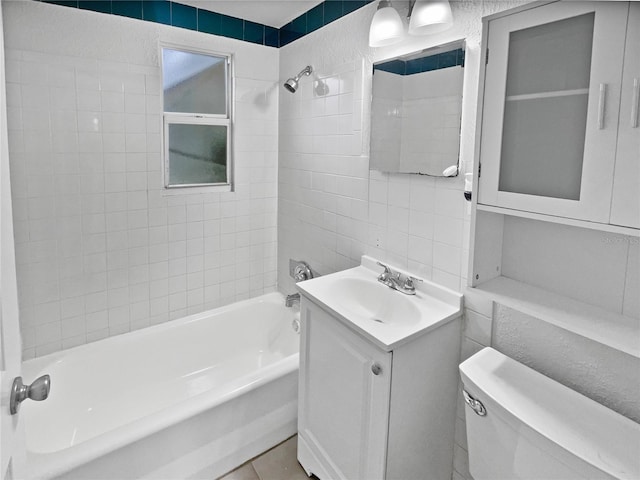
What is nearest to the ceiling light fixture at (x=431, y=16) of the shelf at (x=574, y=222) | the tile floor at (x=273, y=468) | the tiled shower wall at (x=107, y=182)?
the shelf at (x=574, y=222)

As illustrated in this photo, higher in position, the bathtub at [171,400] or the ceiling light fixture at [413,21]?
the ceiling light fixture at [413,21]

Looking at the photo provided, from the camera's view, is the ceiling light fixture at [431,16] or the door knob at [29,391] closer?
the door knob at [29,391]

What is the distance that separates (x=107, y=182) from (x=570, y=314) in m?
2.29

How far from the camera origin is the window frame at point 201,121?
2413mm

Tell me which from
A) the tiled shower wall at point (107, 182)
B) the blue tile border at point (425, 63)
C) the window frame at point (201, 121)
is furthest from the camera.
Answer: the window frame at point (201, 121)

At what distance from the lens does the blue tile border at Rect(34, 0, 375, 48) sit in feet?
6.89

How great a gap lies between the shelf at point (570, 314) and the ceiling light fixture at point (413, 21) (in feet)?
3.28

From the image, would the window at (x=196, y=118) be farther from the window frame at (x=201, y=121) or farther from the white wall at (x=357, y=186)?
the white wall at (x=357, y=186)

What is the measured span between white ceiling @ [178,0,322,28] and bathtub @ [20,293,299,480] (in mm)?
1896

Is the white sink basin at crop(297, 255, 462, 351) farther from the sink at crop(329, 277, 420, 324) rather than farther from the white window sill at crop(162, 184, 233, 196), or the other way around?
the white window sill at crop(162, 184, 233, 196)

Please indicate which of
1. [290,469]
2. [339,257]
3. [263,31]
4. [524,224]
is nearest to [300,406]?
[290,469]

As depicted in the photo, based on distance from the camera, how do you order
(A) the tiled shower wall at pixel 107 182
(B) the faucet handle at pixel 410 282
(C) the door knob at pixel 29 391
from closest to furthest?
(C) the door knob at pixel 29 391 < (B) the faucet handle at pixel 410 282 < (A) the tiled shower wall at pixel 107 182

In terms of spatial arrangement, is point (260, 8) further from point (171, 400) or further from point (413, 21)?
point (171, 400)

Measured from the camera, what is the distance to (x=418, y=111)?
1743mm
